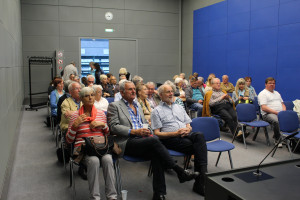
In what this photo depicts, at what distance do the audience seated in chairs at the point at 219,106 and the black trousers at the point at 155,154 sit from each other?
289cm

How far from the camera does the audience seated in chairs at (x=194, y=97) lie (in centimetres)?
686

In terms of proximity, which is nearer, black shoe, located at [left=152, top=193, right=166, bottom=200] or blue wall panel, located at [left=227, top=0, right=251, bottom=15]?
black shoe, located at [left=152, top=193, right=166, bottom=200]

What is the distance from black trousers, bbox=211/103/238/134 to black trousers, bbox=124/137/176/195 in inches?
116

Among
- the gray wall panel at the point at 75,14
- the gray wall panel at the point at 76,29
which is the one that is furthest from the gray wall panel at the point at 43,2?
the gray wall panel at the point at 76,29

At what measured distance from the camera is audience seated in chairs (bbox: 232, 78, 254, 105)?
22.0 ft

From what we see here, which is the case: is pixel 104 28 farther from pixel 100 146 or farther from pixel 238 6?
pixel 100 146

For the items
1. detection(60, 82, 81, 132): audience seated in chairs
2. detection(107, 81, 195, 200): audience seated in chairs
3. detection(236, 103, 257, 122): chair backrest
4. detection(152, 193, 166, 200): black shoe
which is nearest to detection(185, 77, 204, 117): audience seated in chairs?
detection(236, 103, 257, 122): chair backrest

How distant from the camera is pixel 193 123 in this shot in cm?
389

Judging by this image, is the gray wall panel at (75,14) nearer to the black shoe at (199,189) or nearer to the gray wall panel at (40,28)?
the gray wall panel at (40,28)

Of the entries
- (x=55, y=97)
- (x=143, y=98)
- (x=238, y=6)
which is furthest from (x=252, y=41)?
(x=55, y=97)

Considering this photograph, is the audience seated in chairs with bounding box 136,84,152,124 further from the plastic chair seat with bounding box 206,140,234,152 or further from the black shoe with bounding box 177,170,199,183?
the black shoe with bounding box 177,170,199,183

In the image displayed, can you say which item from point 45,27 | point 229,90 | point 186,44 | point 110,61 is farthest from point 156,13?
point 229,90

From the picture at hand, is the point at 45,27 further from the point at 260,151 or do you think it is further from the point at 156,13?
the point at 260,151

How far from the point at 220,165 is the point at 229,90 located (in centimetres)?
403
